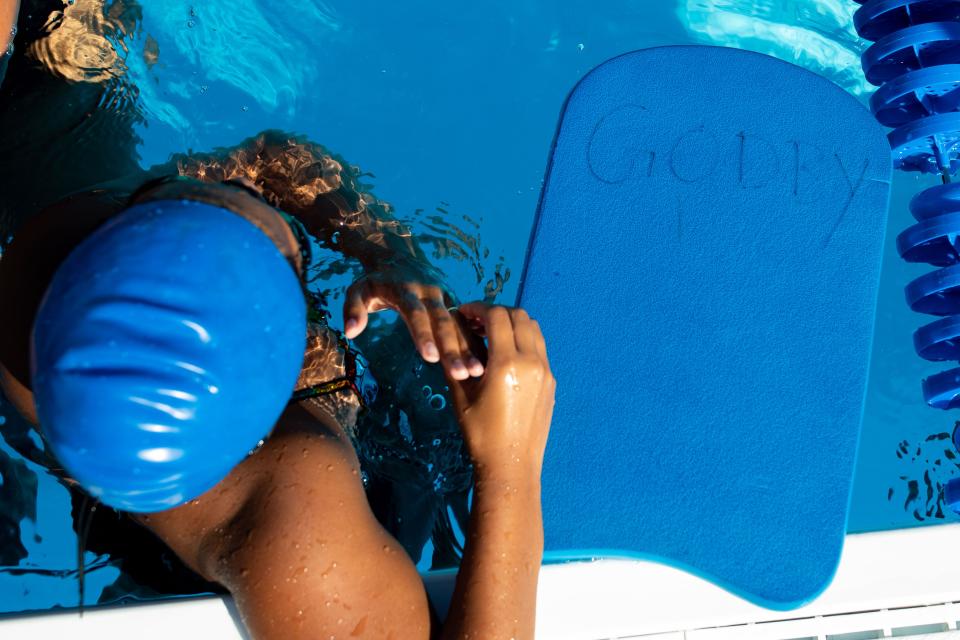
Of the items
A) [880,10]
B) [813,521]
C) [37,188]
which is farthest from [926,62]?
[37,188]

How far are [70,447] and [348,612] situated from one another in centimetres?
43

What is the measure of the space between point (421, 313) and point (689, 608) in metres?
Answer: 0.76

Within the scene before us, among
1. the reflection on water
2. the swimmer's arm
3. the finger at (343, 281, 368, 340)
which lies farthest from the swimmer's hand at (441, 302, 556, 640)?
the reflection on water

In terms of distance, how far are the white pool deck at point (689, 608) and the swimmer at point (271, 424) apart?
0.21 meters

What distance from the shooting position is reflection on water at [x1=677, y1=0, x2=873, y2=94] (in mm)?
2834

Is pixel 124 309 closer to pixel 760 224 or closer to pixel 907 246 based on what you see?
pixel 760 224

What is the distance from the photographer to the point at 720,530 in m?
1.44

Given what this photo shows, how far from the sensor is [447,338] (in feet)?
4.03

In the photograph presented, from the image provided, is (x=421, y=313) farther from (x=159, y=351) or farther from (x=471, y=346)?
A: (x=159, y=351)

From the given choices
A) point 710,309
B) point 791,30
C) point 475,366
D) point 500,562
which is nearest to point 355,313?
point 475,366

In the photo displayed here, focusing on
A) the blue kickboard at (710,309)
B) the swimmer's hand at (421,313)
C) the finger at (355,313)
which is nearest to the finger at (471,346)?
the swimmer's hand at (421,313)

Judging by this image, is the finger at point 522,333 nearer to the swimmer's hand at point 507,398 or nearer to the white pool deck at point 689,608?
the swimmer's hand at point 507,398

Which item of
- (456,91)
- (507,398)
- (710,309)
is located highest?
(456,91)

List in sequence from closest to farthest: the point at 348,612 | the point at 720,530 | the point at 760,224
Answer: the point at 348,612, the point at 720,530, the point at 760,224
